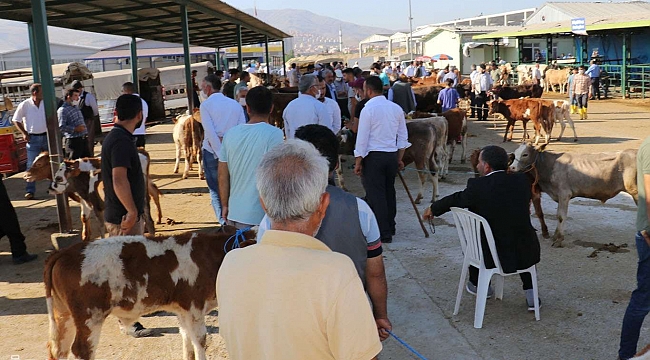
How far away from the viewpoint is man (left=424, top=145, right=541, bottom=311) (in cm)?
542

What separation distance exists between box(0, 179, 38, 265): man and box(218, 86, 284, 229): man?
4.00 meters

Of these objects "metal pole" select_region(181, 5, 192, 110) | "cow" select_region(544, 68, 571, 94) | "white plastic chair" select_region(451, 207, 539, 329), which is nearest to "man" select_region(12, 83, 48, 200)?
"metal pole" select_region(181, 5, 192, 110)

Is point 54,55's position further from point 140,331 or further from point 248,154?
point 248,154

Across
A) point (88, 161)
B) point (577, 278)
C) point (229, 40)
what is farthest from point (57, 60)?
point (577, 278)

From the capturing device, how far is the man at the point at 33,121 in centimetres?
1096

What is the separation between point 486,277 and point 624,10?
5152cm

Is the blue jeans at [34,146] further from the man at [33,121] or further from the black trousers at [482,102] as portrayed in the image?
the black trousers at [482,102]

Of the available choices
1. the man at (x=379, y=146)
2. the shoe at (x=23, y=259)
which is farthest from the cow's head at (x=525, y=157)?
the shoe at (x=23, y=259)

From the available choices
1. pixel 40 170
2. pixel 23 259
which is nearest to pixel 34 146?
pixel 40 170

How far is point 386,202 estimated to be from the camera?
7957mm

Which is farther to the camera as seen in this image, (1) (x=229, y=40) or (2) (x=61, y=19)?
(1) (x=229, y=40)

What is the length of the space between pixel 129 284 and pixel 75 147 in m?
6.76

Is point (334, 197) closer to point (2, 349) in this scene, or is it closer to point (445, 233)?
point (2, 349)

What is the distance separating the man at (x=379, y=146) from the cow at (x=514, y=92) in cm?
1725
